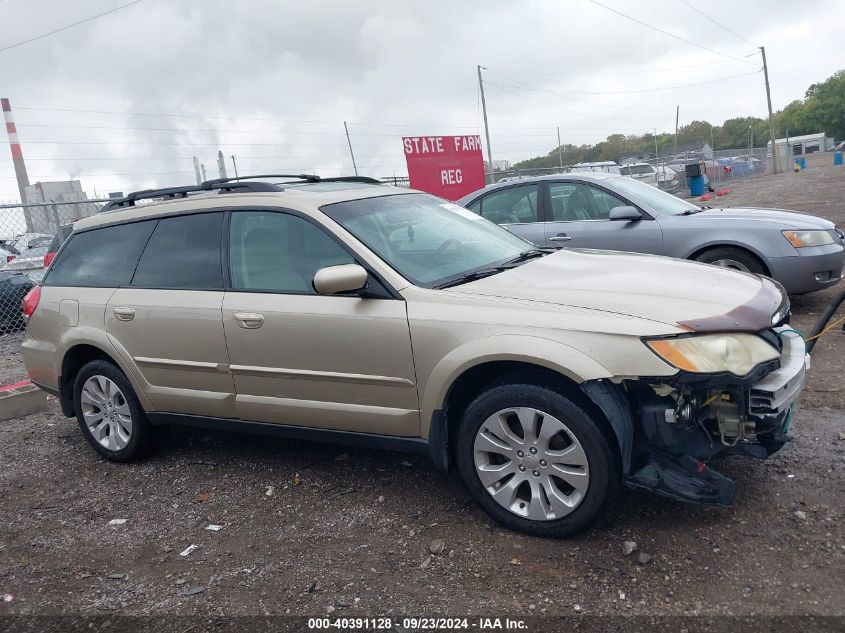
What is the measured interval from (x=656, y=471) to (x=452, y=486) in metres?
1.27

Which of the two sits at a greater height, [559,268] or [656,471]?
[559,268]

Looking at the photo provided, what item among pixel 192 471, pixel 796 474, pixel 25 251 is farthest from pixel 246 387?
pixel 25 251

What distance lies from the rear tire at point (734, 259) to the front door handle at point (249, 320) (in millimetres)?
4397

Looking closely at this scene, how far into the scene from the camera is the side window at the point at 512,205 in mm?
7602

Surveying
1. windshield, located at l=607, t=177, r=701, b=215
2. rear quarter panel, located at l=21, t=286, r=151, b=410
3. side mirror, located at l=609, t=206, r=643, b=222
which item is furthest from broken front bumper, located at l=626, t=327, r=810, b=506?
windshield, located at l=607, t=177, r=701, b=215

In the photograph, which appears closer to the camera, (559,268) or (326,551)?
(326,551)

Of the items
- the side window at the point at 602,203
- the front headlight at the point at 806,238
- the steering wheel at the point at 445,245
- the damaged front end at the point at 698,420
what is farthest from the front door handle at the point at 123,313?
the front headlight at the point at 806,238

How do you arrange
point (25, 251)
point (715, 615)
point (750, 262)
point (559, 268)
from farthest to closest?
point (25, 251) → point (750, 262) → point (559, 268) → point (715, 615)

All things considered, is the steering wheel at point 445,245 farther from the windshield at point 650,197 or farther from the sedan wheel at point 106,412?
the windshield at point 650,197

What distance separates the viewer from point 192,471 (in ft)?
15.2

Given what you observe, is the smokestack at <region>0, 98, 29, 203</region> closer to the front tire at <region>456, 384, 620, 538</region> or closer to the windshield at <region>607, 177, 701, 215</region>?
the windshield at <region>607, 177, 701, 215</region>

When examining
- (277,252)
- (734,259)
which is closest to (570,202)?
(734,259)

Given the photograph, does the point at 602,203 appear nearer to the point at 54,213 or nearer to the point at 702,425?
the point at 702,425

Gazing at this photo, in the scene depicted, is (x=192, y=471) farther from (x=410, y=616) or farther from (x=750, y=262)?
(x=750, y=262)
